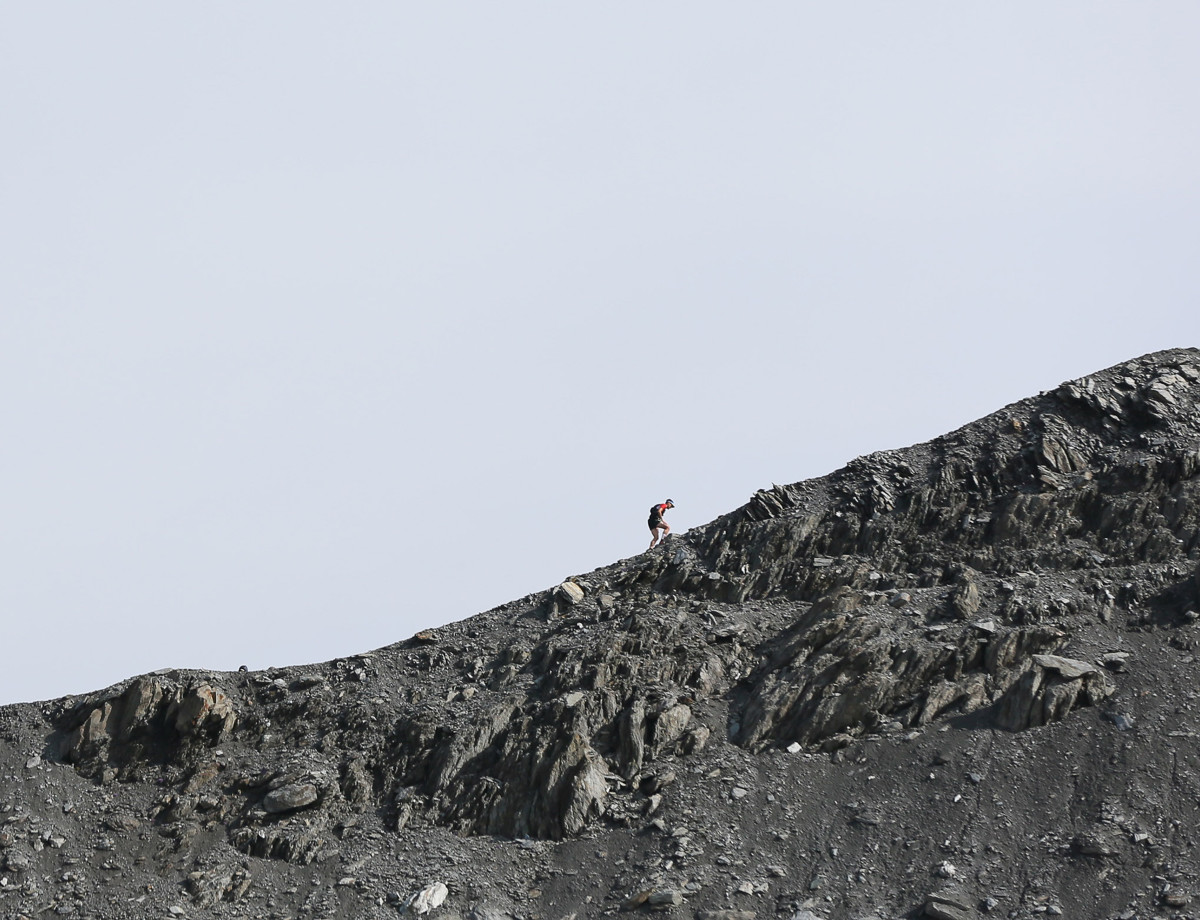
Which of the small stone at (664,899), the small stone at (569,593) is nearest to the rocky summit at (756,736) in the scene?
the small stone at (664,899)

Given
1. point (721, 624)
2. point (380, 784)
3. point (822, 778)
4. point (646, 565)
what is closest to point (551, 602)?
point (646, 565)

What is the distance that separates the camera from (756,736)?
2953cm

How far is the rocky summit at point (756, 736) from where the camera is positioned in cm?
2559

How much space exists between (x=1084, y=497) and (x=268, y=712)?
25.2 metres

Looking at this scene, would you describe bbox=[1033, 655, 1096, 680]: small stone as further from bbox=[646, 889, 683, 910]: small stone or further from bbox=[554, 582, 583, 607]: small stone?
bbox=[554, 582, 583, 607]: small stone

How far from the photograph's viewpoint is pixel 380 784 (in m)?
30.0

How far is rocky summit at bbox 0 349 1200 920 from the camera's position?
25.6m

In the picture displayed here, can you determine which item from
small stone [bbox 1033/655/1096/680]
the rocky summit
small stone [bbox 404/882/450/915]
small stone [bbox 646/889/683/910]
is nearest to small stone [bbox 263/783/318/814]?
the rocky summit

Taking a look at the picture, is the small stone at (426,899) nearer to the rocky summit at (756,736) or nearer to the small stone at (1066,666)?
the rocky summit at (756,736)

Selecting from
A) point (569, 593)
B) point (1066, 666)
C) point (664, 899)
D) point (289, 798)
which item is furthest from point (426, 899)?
point (1066, 666)

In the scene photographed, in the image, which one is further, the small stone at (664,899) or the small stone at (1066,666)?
the small stone at (1066,666)

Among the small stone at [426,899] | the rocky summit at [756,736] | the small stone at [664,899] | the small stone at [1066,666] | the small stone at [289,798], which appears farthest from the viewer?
the small stone at [289,798]

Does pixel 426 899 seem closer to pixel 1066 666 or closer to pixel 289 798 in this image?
pixel 289 798

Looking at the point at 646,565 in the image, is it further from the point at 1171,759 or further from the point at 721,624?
the point at 1171,759
